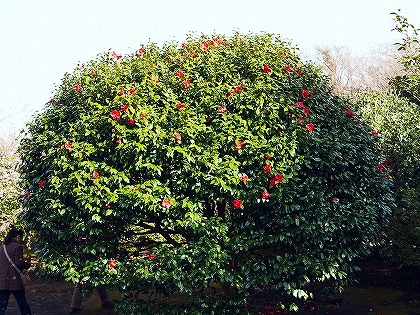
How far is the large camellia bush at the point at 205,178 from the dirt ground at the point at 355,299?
109 inches

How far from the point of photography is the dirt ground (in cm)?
1048

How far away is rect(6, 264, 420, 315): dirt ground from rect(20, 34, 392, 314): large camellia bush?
9.10 ft

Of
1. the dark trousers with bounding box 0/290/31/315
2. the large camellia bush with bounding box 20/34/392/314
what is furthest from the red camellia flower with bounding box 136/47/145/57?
the dark trousers with bounding box 0/290/31/315

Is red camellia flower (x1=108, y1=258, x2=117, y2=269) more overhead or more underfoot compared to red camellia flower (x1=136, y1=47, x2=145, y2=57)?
more underfoot

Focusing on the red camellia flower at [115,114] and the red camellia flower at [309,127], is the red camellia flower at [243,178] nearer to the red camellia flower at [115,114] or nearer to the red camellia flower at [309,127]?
the red camellia flower at [309,127]

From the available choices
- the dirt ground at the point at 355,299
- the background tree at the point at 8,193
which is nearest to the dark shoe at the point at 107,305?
the dirt ground at the point at 355,299

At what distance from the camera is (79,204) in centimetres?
723

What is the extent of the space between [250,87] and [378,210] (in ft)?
10.0

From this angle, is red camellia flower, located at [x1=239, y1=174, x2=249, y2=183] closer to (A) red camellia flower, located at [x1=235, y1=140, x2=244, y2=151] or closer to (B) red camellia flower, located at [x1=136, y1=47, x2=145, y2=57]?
(A) red camellia flower, located at [x1=235, y1=140, x2=244, y2=151]

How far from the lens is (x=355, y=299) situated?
1128 cm

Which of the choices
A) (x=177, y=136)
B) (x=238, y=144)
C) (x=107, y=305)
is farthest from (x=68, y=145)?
(x=107, y=305)

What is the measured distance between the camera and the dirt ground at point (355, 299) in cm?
1048

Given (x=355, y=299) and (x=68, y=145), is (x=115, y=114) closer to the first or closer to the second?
(x=68, y=145)

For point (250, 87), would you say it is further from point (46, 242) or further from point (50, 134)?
point (46, 242)
